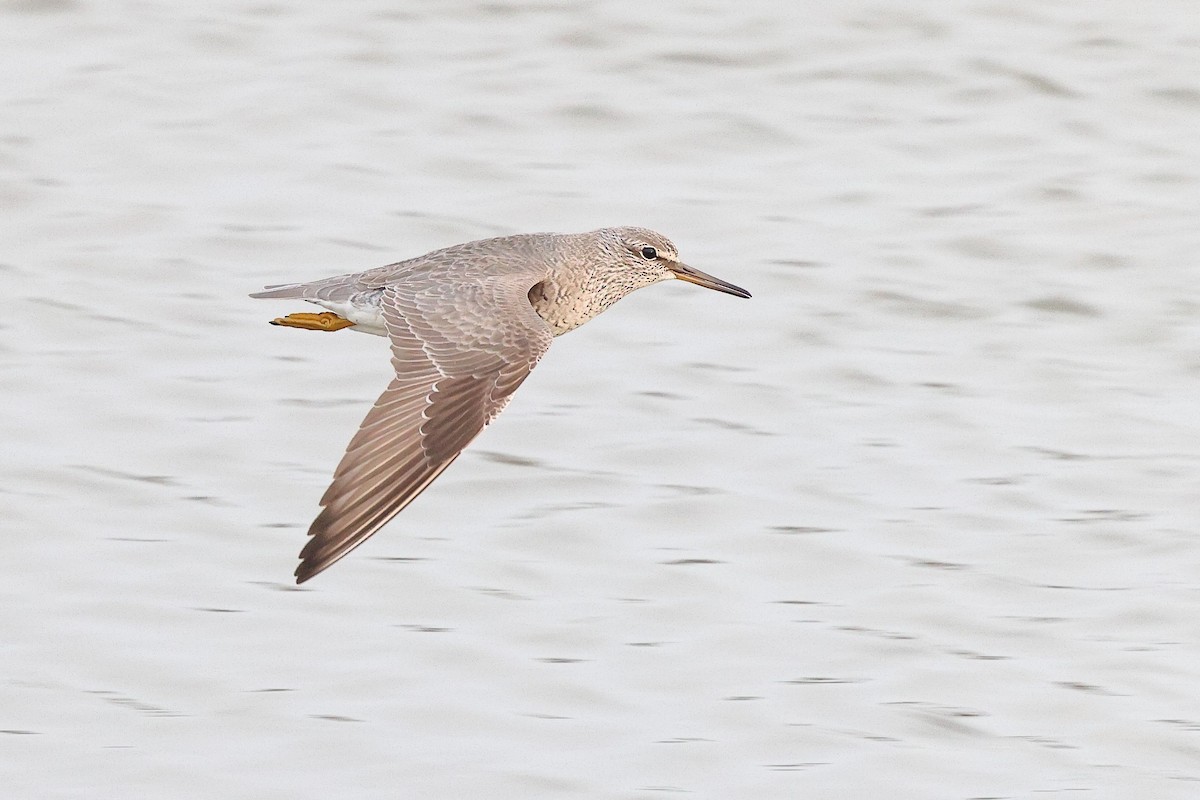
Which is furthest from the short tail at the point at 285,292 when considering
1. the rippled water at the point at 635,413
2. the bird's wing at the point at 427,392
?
the rippled water at the point at 635,413

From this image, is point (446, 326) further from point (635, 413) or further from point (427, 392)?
point (635, 413)

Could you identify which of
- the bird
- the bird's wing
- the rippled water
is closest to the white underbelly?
the bird

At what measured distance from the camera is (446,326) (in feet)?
29.3

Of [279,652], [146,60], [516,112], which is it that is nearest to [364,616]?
[279,652]

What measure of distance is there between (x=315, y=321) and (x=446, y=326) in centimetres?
76

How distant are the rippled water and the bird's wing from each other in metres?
1.44

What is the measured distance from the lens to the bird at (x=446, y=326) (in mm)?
8000

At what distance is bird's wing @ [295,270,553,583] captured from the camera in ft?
25.8

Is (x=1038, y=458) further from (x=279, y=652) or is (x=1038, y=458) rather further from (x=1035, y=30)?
(x=1035, y=30)

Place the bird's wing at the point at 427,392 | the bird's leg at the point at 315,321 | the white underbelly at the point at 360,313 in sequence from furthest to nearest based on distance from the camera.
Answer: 1. the bird's leg at the point at 315,321
2. the white underbelly at the point at 360,313
3. the bird's wing at the point at 427,392

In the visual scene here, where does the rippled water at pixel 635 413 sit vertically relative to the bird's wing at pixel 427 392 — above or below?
below

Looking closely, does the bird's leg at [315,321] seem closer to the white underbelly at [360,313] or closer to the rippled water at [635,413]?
the white underbelly at [360,313]

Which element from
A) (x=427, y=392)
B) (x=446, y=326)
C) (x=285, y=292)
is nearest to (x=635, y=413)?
(x=285, y=292)

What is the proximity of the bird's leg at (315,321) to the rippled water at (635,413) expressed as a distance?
1.45m
